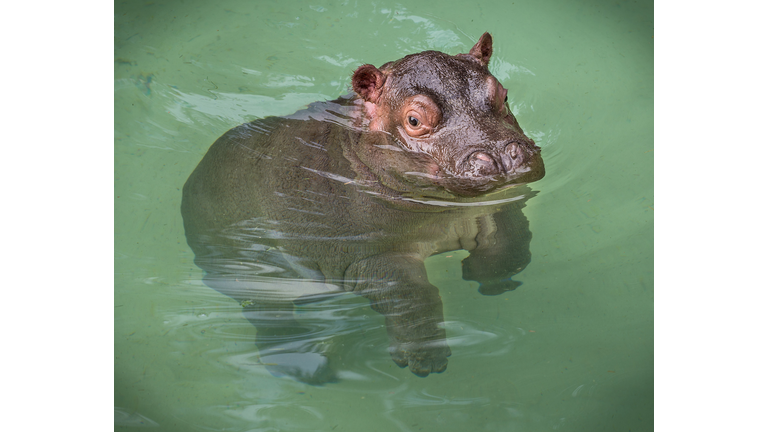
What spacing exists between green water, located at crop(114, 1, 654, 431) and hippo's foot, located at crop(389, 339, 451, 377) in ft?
0.34

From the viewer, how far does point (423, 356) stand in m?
3.18

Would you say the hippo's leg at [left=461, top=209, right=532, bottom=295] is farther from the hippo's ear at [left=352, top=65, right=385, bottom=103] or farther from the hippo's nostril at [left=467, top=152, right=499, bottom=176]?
the hippo's ear at [left=352, top=65, right=385, bottom=103]

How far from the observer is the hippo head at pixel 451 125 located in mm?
3045

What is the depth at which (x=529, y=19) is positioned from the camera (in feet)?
18.5

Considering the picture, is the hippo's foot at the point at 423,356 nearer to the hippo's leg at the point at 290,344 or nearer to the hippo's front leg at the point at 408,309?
the hippo's front leg at the point at 408,309

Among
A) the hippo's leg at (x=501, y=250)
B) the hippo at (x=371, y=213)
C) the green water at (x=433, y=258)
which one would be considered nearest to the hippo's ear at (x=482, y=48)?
the hippo at (x=371, y=213)

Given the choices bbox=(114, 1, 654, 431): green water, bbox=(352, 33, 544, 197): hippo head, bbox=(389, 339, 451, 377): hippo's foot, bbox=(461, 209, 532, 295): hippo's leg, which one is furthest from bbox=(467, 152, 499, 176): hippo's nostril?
bbox=(389, 339, 451, 377): hippo's foot

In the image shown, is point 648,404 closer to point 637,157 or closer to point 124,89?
point 637,157

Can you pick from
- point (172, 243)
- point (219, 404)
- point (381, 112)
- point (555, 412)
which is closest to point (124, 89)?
point (172, 243)

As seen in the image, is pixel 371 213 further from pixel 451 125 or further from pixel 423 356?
pixel 423 356

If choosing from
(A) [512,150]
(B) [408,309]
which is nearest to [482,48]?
(A) [512,150]

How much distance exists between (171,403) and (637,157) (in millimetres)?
3916

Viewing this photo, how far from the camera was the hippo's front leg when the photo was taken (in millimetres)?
3203

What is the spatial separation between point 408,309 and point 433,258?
2.29 ft
